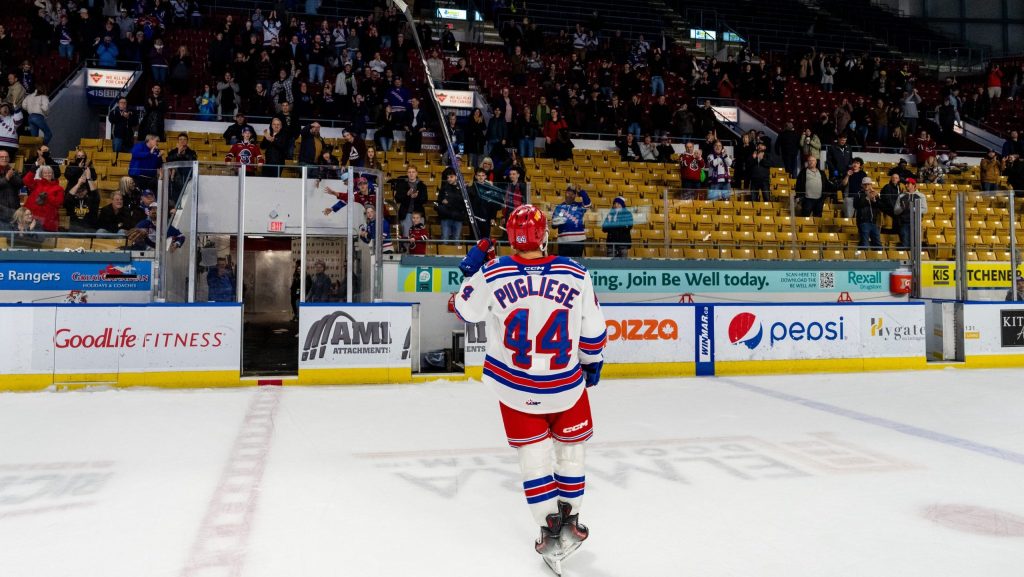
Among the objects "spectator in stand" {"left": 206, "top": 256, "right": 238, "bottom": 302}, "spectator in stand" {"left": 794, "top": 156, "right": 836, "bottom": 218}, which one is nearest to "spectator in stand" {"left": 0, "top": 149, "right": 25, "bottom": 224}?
"spectator in stand" {"left": 206, "top": 256, "right": 238, "bottom": 302}

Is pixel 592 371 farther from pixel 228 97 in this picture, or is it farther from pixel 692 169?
pixel 228 97

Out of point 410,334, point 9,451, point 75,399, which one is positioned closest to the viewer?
point 9,451

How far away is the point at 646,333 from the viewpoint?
9844mm

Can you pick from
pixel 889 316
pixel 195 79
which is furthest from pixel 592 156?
pixel 195 79

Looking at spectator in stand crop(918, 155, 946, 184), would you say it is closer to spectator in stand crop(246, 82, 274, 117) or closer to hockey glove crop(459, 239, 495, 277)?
spectator in stand crop(246, 82, 274, 117)

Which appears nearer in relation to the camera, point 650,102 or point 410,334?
point 410,334

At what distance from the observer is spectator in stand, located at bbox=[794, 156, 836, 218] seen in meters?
12.4

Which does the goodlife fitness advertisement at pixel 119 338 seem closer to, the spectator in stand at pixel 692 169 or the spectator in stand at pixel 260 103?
the spectator in stand at pixel 260 103

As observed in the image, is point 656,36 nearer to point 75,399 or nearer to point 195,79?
point 195,79

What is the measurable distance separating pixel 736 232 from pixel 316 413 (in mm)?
7772

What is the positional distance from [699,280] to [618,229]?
1.75 m

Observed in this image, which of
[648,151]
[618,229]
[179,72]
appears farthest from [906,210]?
[179,72]

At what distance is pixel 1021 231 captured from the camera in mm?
12086

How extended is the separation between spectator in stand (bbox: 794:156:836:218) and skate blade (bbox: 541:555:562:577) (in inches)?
415
